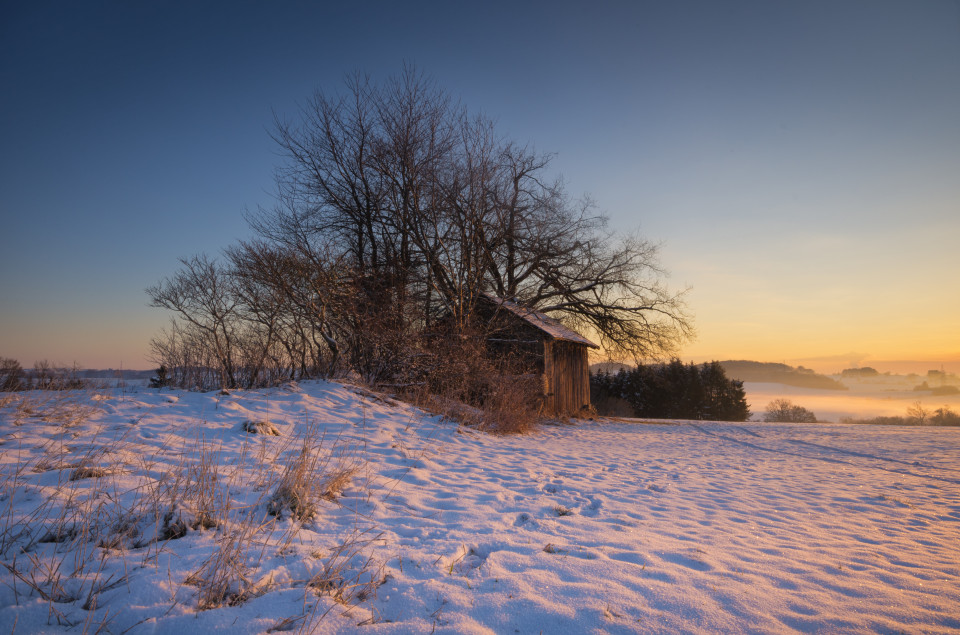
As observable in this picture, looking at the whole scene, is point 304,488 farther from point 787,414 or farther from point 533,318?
point 787,414

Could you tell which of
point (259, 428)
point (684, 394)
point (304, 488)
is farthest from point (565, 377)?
point (684, 394)

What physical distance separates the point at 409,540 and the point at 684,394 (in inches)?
1161

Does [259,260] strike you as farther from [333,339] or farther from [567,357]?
Answer: [567,357]

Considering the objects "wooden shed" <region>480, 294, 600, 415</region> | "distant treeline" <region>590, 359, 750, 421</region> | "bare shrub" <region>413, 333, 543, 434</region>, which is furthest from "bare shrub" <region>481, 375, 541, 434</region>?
"distant treeline" <region>590, 359, 750, 421</region>

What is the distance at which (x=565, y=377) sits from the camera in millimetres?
16656

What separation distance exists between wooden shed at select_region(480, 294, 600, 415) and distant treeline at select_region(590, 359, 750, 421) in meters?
12.9

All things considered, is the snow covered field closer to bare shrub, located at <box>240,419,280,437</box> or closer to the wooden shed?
bare shrub, located at <box>240,419,280,437</box>

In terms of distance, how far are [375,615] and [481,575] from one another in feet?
2.29

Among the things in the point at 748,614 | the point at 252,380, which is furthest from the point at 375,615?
the point at 252,380

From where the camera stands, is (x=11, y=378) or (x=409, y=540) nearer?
(x=409, y=540)

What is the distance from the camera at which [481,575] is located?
2467 millimetres

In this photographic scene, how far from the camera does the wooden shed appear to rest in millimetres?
14672

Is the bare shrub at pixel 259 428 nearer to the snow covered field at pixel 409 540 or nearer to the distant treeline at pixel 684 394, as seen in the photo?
the snow covered field at pixel 409 540

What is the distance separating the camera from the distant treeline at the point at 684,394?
2817 centimetres
